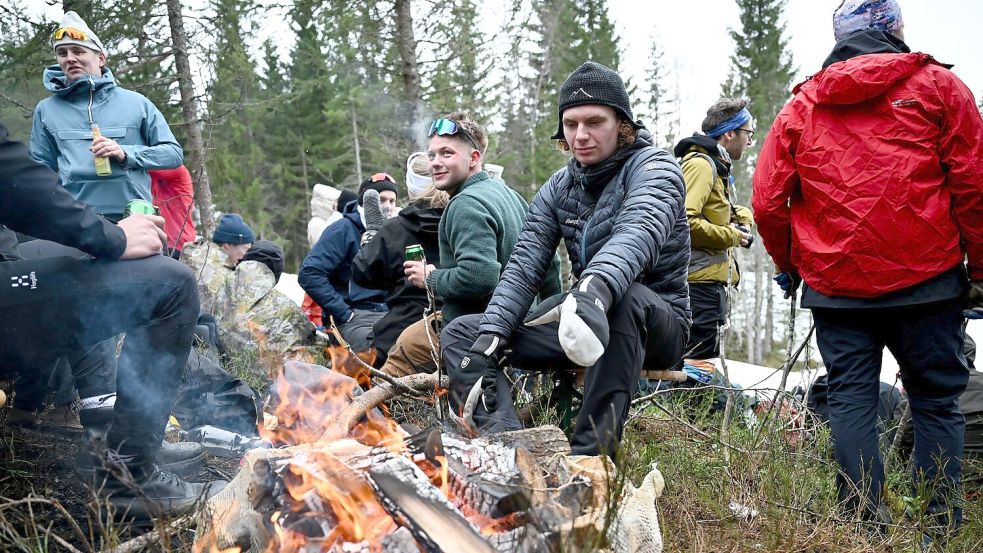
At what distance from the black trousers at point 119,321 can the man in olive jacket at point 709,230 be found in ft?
10.5

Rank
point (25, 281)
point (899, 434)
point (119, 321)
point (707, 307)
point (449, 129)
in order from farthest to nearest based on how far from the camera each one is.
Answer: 1. point (707, 307)
2. point (449, 129)
3. point (899, 434)
4. point (119, 321)
5. point (25, 281)

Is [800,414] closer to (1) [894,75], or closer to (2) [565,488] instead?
(1) [894,75]

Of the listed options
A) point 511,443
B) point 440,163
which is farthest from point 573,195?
point 511,443

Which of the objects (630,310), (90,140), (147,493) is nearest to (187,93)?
(90,140)

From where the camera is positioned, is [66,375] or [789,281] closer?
[66,375]

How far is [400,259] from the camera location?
4.55 m

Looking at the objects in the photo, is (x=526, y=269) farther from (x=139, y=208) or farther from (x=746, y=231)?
(x=746, y=231)

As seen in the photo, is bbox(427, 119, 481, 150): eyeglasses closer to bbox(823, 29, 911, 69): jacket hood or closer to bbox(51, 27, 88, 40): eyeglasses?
bbox(823, 29, 911, 69): jacket hood

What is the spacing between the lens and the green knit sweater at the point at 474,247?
373 centimetres

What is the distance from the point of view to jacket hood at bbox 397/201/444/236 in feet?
14.8

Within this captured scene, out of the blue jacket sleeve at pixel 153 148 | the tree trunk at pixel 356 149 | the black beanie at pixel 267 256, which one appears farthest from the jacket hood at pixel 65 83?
the tree trunk at pixel 356 149

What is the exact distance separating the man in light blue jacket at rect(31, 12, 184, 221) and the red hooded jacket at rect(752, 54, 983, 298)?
4302mm

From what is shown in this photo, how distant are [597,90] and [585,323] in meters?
1.20

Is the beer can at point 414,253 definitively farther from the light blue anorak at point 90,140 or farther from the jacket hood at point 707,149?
the light blue anorak at point 90,140
